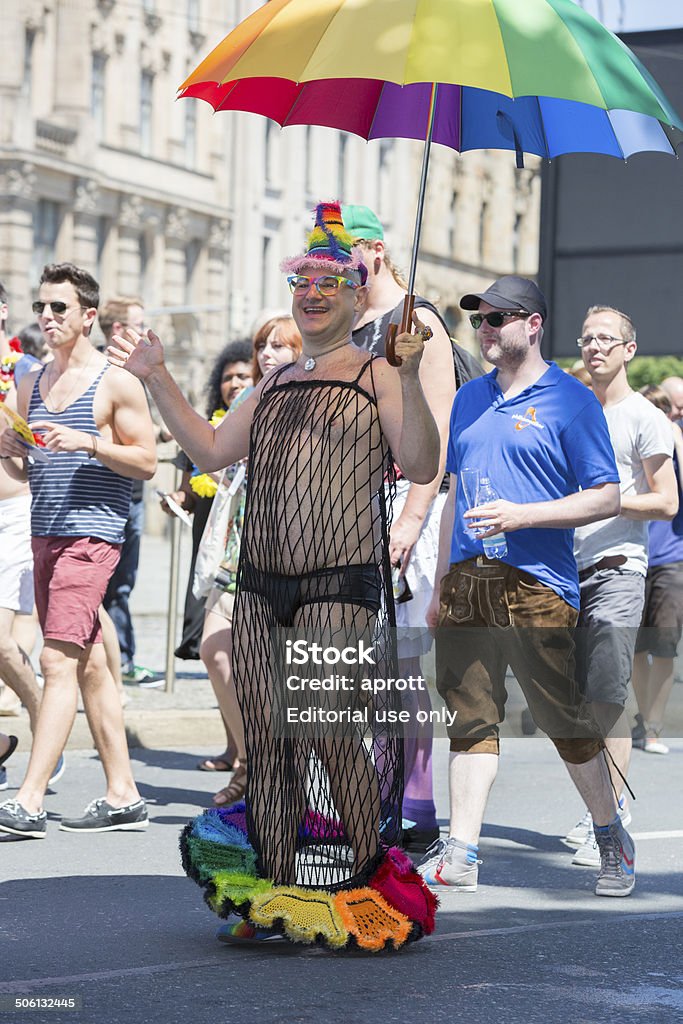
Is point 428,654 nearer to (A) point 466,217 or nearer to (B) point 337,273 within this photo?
(B) point 337,273

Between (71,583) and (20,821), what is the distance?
857 mm

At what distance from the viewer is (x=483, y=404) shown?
6.14 metres

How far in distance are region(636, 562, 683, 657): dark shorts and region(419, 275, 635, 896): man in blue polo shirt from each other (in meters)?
4.61

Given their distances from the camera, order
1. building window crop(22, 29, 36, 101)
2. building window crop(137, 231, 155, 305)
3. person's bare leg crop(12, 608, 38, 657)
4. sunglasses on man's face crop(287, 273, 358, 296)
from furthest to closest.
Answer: building window crop(137, 231, 155, 305) < building window crop(22, 29, 36, 101) < person's bare leg crop(12, 608, 38, 657) < sunglasses on man's face crop(287, 273, 358, 296)

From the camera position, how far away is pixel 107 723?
279 inches

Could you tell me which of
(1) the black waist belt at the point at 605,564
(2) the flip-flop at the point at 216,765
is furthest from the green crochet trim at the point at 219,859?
(2) the flip-flop at the point at 216,765

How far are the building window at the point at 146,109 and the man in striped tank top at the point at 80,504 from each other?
43.4 meters

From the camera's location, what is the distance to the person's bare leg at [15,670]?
7.54 m

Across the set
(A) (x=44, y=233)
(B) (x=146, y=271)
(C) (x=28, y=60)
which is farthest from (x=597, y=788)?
(B) (x=146, y=271)

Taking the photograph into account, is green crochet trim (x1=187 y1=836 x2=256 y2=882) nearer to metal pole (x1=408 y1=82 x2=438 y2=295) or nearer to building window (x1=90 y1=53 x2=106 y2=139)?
metal pole (x1=408 y1=82 x2=438 y2=295)

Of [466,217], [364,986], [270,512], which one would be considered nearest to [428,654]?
[270,512]

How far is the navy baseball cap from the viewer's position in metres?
6.11

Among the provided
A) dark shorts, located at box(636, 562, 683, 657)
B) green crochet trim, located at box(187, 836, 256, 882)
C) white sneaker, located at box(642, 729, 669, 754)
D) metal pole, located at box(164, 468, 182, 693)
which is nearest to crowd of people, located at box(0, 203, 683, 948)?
green crochet trim, located at box(187, 836, 256, 882)

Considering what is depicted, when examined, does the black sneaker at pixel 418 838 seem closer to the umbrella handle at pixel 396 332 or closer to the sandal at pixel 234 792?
the sandal at pixel 234 792
